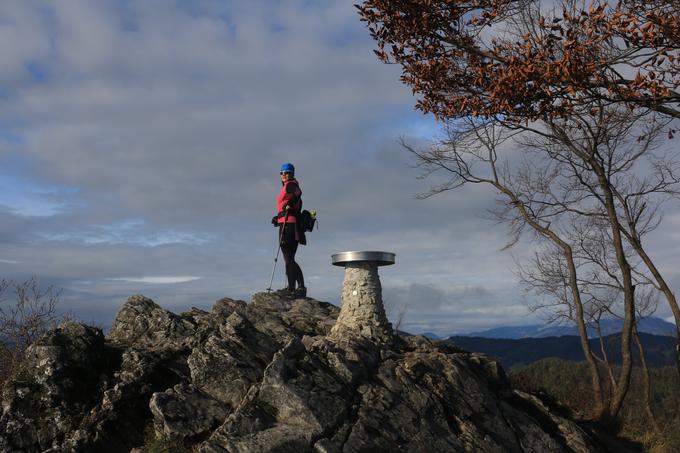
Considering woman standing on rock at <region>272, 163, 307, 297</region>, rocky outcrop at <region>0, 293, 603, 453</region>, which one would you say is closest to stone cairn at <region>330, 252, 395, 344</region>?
rocky outcrop at <region>0, 293, 603, 453</region>

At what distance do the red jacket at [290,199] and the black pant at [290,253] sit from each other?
0.25m

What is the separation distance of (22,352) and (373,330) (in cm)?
862

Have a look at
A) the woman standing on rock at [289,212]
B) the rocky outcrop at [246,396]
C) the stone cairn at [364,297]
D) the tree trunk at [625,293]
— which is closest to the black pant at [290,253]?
the woman standing on rock at [289,212]

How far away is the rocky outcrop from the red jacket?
3583 mm

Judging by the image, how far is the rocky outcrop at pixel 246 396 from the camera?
36.5ft

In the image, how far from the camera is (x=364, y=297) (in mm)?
15172

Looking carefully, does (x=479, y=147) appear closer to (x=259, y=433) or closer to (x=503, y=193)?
(x=503, y=193)

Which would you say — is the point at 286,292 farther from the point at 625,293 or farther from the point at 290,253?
the point at 625,293

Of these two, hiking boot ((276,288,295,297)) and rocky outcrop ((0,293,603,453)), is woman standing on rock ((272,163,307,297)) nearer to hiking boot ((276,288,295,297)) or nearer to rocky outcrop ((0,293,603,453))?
hiking boot ((276,288,295,297))

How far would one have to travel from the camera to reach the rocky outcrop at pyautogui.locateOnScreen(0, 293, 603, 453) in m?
11.1

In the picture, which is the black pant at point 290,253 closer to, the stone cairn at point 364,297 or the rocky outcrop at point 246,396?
the stone cairn at point 364,297

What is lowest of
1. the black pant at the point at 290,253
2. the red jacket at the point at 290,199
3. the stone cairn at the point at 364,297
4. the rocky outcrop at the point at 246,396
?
the rocky outcrop at the point at 246,396

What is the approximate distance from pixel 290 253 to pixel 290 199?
154 cm

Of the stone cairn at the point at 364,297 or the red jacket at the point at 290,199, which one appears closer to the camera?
the stone cairn at the point at 364,297
